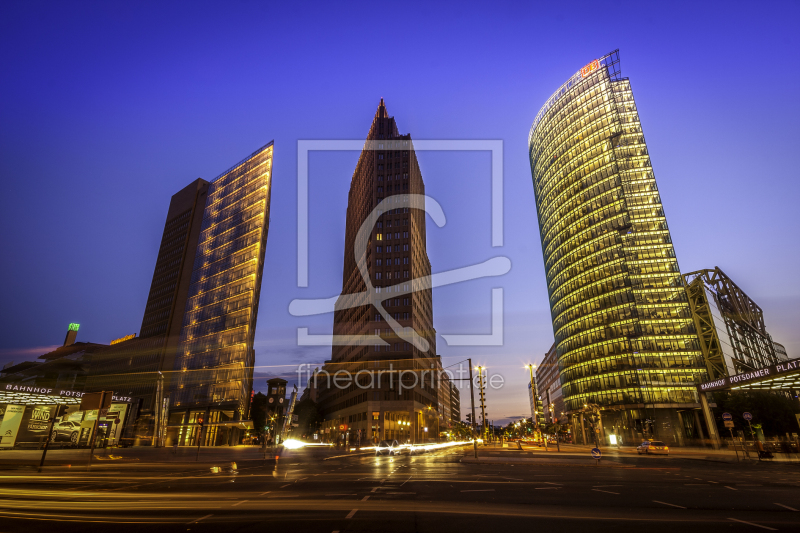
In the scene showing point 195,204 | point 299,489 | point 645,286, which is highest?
point 195,204

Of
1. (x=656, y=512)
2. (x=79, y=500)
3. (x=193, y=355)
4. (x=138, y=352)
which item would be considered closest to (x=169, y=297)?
(x=138, y=352)

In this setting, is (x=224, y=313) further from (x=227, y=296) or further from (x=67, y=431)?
(x=67, y=431)

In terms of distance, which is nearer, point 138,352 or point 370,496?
point 370,496

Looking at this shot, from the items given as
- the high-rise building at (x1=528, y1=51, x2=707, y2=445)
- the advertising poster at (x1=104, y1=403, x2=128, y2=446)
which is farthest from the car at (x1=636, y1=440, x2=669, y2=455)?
the advertising poster at (x1=104, y1=403, x2=128, y2=446)

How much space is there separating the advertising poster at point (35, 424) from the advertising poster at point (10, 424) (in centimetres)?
47

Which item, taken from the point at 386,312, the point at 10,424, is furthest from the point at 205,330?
the point at 10,424

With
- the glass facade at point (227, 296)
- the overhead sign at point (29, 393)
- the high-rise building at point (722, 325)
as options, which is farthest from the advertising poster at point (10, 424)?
the high-rise building at point (722, 325)

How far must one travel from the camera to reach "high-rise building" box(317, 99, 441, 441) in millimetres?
94125

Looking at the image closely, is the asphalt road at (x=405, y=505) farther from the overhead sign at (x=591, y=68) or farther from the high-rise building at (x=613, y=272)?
the overhead sign at (x=591, y=68)

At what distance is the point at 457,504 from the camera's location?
12.3m

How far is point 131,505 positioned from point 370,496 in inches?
291

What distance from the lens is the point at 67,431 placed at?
51.5m

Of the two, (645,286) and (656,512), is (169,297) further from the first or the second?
(656,512)

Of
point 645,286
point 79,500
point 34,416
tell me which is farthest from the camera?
point 645,286
